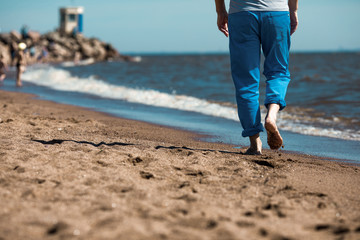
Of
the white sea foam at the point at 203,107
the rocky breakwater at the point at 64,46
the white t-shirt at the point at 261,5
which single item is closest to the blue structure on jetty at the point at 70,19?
the rocky breakwater at the point at 64,46

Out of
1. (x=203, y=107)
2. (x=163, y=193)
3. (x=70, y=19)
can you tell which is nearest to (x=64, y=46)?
(x=70, y=19)

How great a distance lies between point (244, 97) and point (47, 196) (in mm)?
1914

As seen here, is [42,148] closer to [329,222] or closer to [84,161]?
[84,161]

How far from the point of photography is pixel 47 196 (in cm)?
243

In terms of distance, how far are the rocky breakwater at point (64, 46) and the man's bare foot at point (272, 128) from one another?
4692 cm

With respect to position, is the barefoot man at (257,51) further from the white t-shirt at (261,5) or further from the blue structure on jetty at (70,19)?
the blue structure on jetty at (70,19)

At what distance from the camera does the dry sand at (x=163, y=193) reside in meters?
2.03

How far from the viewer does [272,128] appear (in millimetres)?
3424

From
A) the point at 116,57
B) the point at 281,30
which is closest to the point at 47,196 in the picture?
the point at 281,30

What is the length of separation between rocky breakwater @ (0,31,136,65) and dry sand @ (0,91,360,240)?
4661 centimetres

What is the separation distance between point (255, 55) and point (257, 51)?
0.05 meters

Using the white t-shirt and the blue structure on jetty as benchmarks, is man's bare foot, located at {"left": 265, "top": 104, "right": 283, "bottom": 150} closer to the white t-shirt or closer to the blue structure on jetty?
the white t-shirt

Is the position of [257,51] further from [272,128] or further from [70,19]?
[70,19]

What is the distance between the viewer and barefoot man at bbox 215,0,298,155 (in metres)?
3.53
